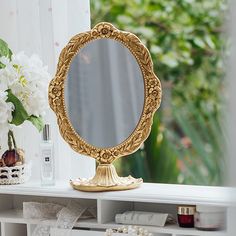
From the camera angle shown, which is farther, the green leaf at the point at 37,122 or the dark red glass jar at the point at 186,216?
the green leaf at the point at 37,122

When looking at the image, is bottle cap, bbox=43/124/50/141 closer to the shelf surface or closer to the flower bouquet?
the flower bouquet

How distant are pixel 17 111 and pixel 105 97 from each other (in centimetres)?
30

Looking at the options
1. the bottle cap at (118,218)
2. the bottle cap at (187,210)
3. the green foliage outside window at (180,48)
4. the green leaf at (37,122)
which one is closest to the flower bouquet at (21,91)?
the green leaf at (37,122)

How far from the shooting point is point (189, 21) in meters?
3.42

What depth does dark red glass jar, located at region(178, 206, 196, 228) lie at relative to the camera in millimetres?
1528

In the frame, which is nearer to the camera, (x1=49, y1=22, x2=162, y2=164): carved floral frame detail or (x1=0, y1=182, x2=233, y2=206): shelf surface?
(x1=0, y1=182, x2=233, y2=206): shelf surface

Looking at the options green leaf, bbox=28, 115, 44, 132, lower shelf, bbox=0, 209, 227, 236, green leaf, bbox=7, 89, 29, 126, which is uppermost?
green leaf, bbox=7, 89, 29, 126

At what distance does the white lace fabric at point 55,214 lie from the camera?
5.54ft

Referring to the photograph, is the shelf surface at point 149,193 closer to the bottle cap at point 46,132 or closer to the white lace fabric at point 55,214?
the white lace fabric at point 55,214

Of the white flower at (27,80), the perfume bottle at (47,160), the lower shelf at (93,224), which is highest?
the white flower at (27,80)

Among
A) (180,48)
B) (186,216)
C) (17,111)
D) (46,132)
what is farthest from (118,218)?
(180,48)

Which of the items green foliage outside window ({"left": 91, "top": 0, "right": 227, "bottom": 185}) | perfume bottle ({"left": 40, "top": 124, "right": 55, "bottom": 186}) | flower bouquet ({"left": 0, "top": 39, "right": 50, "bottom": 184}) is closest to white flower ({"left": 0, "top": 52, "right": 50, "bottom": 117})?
flower bouquet ({"left": 0, "top": 39, "right": 50, "bottom": 184})

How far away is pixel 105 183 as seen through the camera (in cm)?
164

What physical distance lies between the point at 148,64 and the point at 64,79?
0.89 ft
